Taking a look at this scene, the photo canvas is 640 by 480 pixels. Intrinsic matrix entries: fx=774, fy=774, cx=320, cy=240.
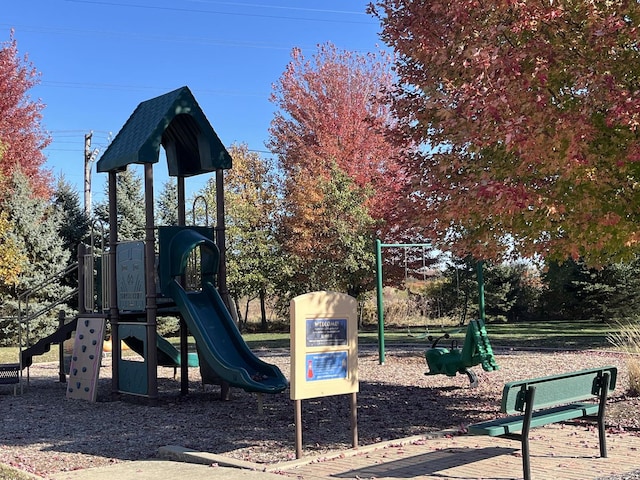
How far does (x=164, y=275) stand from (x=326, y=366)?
5.33 metres

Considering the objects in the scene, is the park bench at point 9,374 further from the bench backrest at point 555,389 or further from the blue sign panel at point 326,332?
the bench backrest at point 555,389

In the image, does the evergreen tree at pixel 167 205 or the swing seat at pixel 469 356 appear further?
the evergreen tree at pixel 167 205

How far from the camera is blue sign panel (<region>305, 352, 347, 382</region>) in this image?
712cm

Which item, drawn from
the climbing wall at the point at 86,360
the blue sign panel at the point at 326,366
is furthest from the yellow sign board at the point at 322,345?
the climbing wall at the point at 86,360

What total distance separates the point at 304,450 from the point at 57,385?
8739mm

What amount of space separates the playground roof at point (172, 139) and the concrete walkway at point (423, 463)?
5.66 meters

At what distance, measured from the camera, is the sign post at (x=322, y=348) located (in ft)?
22.9

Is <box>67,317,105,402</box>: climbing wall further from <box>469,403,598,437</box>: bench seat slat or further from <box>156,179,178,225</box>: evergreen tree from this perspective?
<box>156,179,178,225</box>: evergreen tree

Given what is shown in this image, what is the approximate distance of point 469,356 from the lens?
11883 mm

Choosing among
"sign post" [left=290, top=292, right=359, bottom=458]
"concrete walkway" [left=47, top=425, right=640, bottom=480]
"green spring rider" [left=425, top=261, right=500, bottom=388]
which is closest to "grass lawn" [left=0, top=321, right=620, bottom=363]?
"green spring rider" [left=425, top=261, right=500, bottom=388]

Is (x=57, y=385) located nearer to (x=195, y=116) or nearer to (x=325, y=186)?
(x=195, y=116)

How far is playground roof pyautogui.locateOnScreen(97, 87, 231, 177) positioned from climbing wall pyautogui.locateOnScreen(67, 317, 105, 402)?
261 centimetres

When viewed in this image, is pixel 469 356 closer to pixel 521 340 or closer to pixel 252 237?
pixel 521 340

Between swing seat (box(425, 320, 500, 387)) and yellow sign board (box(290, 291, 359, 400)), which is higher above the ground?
yellow sign board (box(290, 291, 359, 400))
